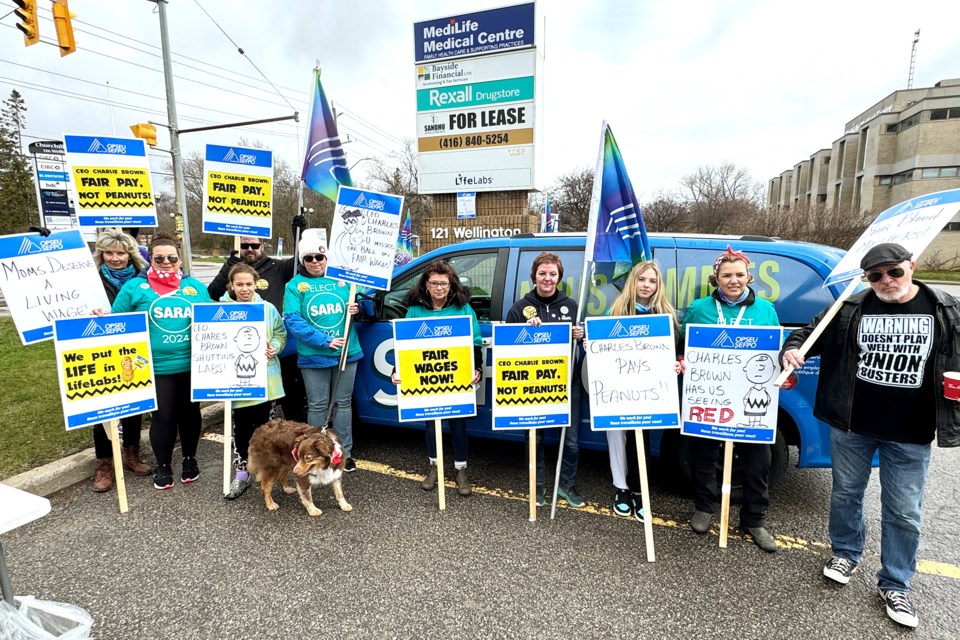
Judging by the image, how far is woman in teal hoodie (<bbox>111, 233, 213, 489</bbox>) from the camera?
3545 mm

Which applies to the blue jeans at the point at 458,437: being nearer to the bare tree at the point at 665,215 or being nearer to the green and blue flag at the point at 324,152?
the green and blue flag at the point at 324,152

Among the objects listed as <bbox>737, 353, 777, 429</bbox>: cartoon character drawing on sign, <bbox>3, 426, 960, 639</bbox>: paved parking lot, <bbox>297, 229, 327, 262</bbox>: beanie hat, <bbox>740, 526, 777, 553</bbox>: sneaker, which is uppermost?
<bbox>297, 229, 327, 262</bbox>: beanie hat

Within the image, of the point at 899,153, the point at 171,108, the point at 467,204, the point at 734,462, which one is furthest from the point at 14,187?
the point at 899,153

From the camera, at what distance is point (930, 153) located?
38.9 meters

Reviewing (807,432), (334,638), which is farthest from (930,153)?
(334,638)

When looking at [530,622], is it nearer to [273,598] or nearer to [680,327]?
[273,598]

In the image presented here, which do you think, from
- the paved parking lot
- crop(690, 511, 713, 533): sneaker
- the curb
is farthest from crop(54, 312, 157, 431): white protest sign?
crop(690, 511, 713, 533): sneaker

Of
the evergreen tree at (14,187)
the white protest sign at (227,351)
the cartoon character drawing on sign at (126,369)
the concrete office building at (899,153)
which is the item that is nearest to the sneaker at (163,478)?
the white protest sign at (227,351)

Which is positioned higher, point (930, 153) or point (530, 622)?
point (930, 153)

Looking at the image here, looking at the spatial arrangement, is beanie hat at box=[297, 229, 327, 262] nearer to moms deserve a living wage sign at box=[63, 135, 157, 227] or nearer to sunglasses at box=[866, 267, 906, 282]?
moms deserve a living wage sign at box=[63, 135, 157, 227]

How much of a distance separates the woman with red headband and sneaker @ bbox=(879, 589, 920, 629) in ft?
1.91

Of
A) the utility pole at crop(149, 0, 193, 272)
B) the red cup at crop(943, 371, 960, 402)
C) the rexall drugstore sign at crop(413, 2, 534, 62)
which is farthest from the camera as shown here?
the utility pole at crop(149, 0, 193, 272)

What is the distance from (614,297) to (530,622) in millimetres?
2209

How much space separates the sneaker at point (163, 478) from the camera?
11.9ft
